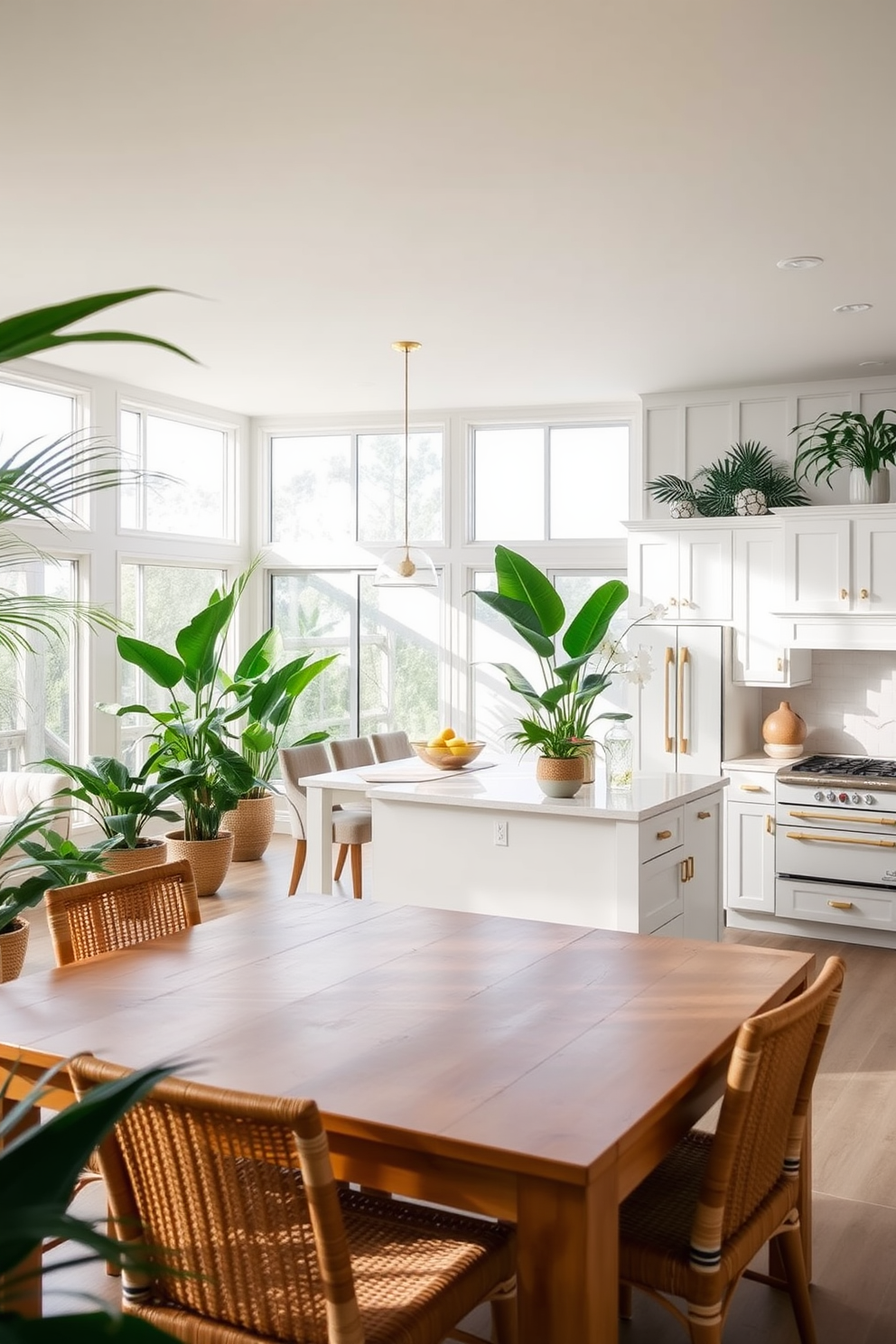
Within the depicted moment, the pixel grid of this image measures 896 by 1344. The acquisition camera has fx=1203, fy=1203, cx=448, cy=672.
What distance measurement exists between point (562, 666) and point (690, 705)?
236cm

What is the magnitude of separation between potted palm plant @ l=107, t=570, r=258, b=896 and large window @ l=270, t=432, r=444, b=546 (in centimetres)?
172

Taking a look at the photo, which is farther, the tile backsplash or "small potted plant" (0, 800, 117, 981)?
the tile backsplash

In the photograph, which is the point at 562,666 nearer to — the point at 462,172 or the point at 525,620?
the point at 525,620

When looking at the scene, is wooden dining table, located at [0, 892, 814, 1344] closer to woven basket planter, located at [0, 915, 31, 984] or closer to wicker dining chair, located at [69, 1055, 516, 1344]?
wicker dining chair, located at [69, 1055, 516, 1344]

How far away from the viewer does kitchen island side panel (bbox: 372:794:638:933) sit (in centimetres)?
414

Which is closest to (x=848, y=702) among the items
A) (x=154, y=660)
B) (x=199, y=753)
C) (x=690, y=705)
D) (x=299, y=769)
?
(x=690, y=705)

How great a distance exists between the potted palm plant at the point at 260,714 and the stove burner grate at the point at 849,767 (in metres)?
2.67

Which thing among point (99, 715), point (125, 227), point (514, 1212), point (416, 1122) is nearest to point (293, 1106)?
point (416, 1122)

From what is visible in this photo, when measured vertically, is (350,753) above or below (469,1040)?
above

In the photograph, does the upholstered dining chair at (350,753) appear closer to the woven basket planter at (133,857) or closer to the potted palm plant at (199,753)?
the potted palm plant at (199,753)

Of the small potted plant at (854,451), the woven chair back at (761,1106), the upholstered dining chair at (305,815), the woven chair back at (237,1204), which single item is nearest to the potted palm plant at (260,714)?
the upholstered dining chair at (305,815)

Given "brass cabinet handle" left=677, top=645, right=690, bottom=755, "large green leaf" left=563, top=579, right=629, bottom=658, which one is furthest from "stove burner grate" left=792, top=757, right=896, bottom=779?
"large green leaf" left=563, top=579, right=629, bottom=658

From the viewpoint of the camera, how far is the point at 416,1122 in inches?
69.1

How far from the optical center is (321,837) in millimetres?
5148
